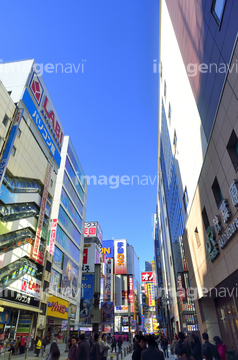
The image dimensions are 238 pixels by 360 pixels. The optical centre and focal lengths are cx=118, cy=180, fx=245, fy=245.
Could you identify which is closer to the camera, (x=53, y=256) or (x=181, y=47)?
(x=181, y=47)

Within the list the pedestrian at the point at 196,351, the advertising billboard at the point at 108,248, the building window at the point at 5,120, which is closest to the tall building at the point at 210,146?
the pedestrian at the point at 196,351

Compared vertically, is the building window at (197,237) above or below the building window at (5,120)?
below

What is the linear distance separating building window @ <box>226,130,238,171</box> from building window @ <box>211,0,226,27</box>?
5247 mm

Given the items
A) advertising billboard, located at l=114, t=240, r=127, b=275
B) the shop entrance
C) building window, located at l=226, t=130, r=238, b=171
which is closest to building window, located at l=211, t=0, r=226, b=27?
building window, located at l=226, t=130, r=238, b=171

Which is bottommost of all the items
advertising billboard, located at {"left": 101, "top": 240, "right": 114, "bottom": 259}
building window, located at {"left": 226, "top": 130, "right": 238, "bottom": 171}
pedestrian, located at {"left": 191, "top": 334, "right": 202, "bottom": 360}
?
pedestrian, located at {"left": 191, "top": 334, "right": 202, "bottom": 360}

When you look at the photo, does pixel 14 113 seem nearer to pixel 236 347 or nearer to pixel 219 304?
pixel 219 304

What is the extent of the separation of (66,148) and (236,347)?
45.1 metres

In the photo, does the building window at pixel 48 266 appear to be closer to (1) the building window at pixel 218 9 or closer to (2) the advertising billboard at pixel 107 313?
(2) the advertising billboard at pixel 107 313

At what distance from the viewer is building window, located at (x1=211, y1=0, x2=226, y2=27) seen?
1059 cm

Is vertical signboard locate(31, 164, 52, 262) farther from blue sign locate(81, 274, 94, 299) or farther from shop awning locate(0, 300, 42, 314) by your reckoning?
blue sign locate(81, 274, 94, 299)

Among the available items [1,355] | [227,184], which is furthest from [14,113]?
[227,184]

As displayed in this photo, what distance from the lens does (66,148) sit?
51875mm

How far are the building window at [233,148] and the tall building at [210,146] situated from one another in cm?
4

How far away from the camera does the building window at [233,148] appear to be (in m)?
10.3
